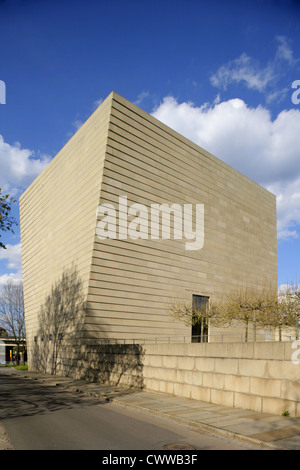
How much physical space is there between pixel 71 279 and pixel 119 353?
13.7 metres

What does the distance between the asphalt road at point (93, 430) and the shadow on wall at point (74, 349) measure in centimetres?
728

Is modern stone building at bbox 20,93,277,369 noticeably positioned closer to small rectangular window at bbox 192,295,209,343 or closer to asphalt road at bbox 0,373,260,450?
small rectangular window at bbox 192,295,209,343

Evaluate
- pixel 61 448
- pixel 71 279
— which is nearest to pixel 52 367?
pixel 71 279

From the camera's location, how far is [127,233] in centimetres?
3450

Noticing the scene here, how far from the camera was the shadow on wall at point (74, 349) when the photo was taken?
2219cm

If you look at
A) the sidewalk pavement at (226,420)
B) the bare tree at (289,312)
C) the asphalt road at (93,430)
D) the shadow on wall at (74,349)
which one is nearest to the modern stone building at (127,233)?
the shadow on wall at (74,349)

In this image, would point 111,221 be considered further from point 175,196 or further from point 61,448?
point 61,448

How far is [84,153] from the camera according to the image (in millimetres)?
37344

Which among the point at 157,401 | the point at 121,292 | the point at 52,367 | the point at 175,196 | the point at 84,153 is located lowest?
the point at 52,367

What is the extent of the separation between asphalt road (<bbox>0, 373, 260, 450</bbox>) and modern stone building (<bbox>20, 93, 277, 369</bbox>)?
17.9 metres

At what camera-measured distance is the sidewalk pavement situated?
9000mm

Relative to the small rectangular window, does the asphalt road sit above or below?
below

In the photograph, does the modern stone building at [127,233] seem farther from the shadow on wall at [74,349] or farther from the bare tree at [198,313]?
the bare tree at [198,313]

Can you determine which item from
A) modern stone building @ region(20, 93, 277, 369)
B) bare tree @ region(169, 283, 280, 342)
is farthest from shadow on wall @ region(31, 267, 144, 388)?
bare tree @ region(169, 283, 280, 342)
